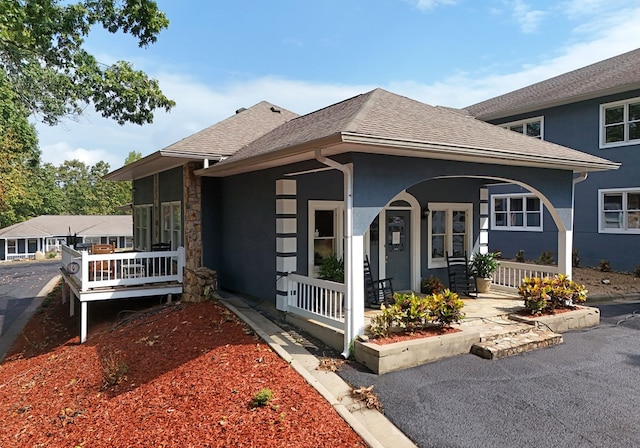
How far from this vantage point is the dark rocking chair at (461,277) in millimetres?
9383

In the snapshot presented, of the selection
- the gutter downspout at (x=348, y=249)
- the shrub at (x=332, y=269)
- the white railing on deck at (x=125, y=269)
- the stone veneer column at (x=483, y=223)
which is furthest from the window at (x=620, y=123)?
the white railing on deck at (x=125, y=269)

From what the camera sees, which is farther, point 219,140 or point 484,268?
point 219,140

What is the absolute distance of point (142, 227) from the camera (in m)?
14.8

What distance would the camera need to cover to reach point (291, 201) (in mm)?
7891

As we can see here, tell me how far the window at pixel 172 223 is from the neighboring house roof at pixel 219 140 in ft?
3.54

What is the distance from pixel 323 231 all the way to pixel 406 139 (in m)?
3.39

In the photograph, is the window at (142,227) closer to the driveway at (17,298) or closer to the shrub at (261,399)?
the driveway at (17,298)

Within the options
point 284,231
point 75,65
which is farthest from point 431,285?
point 75,65

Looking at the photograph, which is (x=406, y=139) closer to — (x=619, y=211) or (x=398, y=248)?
(x=398, y=248)

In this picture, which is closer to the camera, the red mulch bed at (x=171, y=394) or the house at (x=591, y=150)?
the red mulch bed at (x=171, y=394)

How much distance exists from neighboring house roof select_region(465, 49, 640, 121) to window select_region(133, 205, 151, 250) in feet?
46.8

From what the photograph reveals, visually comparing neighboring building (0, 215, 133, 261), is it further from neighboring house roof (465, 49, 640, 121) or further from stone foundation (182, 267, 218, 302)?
neighboring house roof (465, 49, 640, 121)

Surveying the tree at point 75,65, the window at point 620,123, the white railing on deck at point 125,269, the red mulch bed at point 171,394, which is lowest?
the red mulch bed at point 171,394

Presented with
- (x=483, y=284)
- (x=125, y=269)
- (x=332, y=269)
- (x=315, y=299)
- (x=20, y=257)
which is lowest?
(x=20, y=257)
